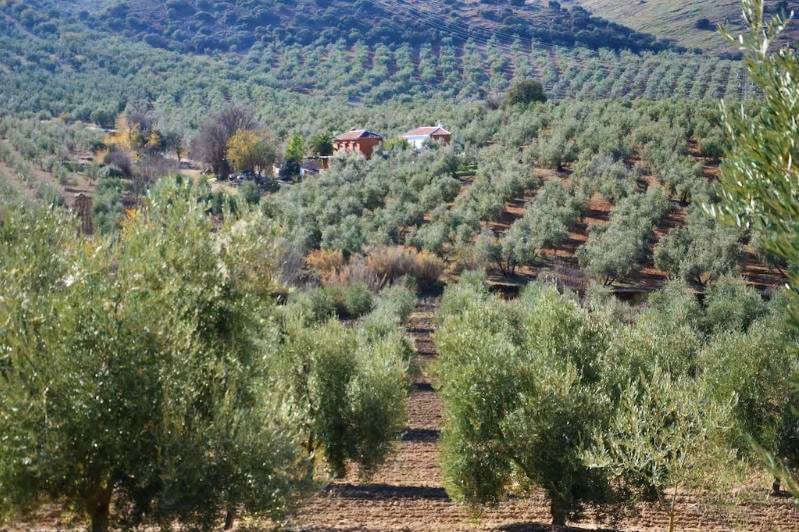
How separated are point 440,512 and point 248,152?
48.8 m

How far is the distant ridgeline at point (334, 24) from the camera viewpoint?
12962 cm

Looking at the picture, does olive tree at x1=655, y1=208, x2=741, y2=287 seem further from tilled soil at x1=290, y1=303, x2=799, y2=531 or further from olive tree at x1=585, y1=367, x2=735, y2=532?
olive tree at x1=585, y1=367, x2=735, y2=532

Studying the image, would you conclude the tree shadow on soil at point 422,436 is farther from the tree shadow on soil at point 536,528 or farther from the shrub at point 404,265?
the shrub at point 404,265

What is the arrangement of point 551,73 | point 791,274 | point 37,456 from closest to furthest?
point 791,274 → point 37,456 → point 551,73

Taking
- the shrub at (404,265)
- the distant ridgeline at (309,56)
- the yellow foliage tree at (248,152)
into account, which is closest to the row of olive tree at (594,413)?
the shrub at (404,265)


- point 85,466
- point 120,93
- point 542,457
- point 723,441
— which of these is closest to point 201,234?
point 85,466

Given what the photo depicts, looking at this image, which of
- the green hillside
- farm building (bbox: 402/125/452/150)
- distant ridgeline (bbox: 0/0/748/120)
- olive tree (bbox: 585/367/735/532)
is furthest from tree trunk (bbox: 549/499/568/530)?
the green hillside

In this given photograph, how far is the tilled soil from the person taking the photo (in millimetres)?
17016

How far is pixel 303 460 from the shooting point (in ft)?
34.7

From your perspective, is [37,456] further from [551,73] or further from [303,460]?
[551,73]

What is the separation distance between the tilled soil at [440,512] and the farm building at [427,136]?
150ft

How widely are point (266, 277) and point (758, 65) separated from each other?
25.1ft

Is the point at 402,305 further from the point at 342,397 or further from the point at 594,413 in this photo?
the point at 594,413

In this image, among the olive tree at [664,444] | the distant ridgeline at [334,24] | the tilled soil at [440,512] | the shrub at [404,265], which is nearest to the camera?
the olive tree at [664,444]
